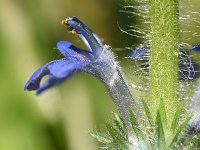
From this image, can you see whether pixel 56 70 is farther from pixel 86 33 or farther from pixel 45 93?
pixel 45 93

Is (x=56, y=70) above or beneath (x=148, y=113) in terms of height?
above

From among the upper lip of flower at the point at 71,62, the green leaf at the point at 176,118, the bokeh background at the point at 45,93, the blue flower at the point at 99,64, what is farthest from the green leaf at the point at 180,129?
the bokeh background at the point at 45,93

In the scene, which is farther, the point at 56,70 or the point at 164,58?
the point at 164,58

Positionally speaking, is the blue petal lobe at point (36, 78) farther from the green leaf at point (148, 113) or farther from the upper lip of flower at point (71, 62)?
the green leaf at point (148, 113)

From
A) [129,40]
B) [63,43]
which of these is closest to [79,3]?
[129,40]

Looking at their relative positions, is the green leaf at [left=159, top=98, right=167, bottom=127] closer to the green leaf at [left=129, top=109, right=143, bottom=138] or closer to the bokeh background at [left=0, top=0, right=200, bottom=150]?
the green leaf at [left=129, top=109, right=143, bottom=138]

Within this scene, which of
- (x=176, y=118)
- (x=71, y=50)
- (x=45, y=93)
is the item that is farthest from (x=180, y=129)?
(x=45, y=93)

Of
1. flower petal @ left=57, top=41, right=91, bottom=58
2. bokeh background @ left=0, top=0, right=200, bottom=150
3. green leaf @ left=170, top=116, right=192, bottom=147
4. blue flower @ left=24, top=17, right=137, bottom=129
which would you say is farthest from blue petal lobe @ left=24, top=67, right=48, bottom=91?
bokeh background @ left=0, top=0, right=200, bottom=150
